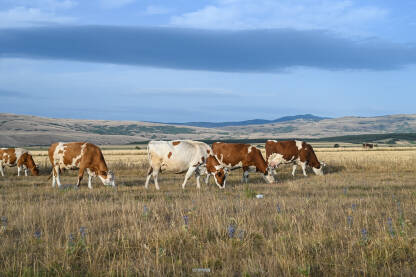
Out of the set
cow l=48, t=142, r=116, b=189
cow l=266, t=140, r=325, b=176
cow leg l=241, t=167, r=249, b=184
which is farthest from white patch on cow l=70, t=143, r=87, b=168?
cow l=266, t=140, r=325, b=176

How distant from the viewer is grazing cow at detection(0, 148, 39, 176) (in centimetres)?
2641

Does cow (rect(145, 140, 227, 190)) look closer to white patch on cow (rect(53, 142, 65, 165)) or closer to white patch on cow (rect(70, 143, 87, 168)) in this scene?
white patch on cow (rect(70, 143, 87, 168))

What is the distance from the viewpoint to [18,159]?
26594 mm

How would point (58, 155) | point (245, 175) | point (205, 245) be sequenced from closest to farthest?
point (205, 245) → point (58, 155) → point (245, 175)

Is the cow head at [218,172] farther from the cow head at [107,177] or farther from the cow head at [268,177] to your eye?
the cow head at [107,177]

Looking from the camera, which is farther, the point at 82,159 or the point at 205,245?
the point at 82,159

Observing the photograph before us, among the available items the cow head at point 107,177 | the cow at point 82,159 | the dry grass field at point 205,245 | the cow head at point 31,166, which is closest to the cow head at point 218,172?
the cow head at point 107,177

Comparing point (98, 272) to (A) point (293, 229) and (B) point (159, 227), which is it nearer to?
(B) point (159, 227)

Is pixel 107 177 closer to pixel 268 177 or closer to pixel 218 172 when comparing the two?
pixel 218 172

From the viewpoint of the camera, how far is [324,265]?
607cm

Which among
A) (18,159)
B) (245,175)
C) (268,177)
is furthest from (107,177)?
(18,159)

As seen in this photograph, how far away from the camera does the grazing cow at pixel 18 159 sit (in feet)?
86.6

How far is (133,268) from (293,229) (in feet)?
11.6

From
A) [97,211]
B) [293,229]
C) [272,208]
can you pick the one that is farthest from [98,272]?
[272,208]
